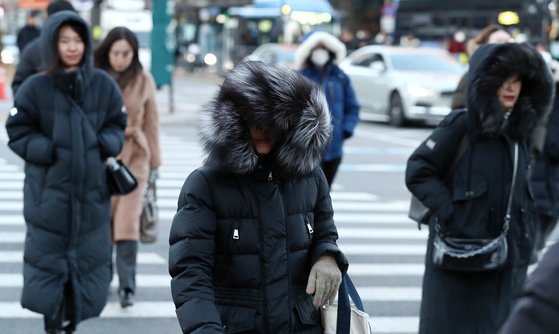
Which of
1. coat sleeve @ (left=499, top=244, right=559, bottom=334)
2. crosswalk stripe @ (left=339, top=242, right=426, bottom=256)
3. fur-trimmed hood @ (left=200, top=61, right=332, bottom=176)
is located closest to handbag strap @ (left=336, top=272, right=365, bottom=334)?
fur-trimmed hood @ (left=200, top=61, right=332, bottom=176)

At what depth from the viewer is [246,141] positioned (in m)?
3.87

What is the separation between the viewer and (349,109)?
1045 cm

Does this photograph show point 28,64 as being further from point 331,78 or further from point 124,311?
point 331,78

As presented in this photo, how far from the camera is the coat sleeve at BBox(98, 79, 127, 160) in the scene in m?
6.70

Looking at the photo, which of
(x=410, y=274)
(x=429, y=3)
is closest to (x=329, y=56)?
(x=410, y=274)

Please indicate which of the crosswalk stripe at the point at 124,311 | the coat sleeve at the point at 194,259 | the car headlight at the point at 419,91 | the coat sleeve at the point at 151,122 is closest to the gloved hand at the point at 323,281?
the coat sleeve at the point at 194,259

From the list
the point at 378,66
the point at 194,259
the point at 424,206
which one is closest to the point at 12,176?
the point at 424,206

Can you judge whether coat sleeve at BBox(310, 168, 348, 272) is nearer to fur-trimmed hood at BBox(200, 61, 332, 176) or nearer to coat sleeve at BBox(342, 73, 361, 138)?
fur-trimmed hood at BBox(200, 61, 332, 176)

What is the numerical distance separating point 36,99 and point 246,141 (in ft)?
9.65

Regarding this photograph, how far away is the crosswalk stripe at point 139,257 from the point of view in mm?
9898

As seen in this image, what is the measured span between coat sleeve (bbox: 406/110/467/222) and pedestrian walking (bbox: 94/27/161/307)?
9.40 feet

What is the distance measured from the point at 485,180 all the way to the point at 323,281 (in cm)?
188

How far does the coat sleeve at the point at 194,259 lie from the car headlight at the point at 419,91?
2036 centimetres

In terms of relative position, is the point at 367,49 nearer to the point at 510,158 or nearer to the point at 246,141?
the point at 510,158
